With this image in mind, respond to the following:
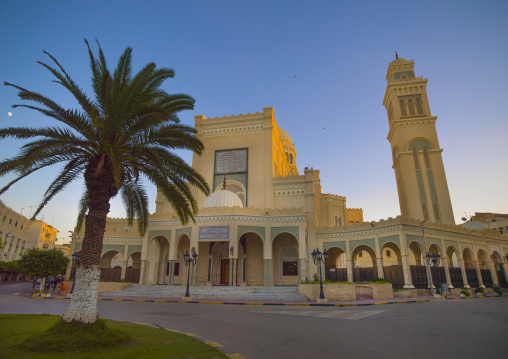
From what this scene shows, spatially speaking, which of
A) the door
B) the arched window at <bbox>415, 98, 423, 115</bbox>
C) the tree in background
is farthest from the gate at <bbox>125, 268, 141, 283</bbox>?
the arched window at <bbox>415, 98, 423, 115</bbox>

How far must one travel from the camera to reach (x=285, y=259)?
2992 cm

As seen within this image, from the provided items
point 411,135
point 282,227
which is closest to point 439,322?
point 282,227

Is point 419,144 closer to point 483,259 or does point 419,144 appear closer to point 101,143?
point 483,259

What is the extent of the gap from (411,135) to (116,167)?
39.8 metres

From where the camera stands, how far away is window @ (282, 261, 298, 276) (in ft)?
96.7

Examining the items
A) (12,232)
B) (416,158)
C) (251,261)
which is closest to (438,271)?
(416,158)

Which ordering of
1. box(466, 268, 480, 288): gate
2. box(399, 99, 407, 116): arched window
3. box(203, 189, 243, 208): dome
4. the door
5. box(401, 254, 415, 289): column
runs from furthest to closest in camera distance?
1. box(399, 99, 407, 116): arched window
2. box(466, 268, 480, 288): gate
3. the door
4. box(203, 189, 243, 208): dome
5. box(401, 254, 415, 289): column

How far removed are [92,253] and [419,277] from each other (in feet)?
84.8

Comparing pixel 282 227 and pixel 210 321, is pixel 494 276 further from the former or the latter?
pixel 210 321

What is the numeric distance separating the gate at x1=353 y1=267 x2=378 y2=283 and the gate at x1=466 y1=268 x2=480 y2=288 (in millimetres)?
10399

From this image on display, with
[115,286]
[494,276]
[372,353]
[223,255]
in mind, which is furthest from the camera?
[494,276]

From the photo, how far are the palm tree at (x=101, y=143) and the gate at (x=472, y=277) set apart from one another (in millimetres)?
32431

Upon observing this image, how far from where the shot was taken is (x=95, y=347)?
6.43 m

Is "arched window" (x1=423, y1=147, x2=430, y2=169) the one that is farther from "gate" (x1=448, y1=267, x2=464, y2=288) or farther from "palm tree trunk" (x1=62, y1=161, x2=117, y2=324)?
"palm tree trunk" (x1=62, y1=161, x2=117, y2=324)
